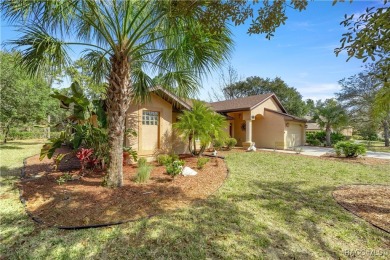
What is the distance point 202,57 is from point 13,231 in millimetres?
6133

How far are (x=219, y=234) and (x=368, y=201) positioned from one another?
4884 millimetres

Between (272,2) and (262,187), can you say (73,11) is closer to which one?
(272,2)

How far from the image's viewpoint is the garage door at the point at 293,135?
2041 cm

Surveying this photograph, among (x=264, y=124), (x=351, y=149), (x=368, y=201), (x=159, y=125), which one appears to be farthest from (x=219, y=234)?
(x=264, y=124)

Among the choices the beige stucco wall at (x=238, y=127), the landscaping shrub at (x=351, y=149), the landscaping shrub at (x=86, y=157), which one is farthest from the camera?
the beige stucco wall at (x=238, y=127)

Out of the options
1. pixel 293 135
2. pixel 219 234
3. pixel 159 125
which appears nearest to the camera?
pixel 219 234

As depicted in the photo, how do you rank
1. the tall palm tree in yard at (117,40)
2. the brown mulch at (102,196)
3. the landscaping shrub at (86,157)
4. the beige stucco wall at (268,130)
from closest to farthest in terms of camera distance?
the brown mulch at (102,196) → the tall palm tree in yard at (117,40) → the landscaping shrub at (86,157) → the beige stucco wall at (268,130)

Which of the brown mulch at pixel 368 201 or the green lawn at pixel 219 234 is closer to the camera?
the green lawn at pixel 219 234

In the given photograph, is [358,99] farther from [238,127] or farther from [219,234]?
[219,234]

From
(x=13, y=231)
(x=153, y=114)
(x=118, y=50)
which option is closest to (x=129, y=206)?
(x=13, y=231)

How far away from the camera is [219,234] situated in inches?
161

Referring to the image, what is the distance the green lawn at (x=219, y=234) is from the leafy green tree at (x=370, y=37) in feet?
10.3

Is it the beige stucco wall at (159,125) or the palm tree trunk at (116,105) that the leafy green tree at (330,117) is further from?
the palm tree trunk at (116,105)

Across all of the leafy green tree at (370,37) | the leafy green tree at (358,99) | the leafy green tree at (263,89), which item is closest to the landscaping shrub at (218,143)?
the leafy green tree at (370,37)
